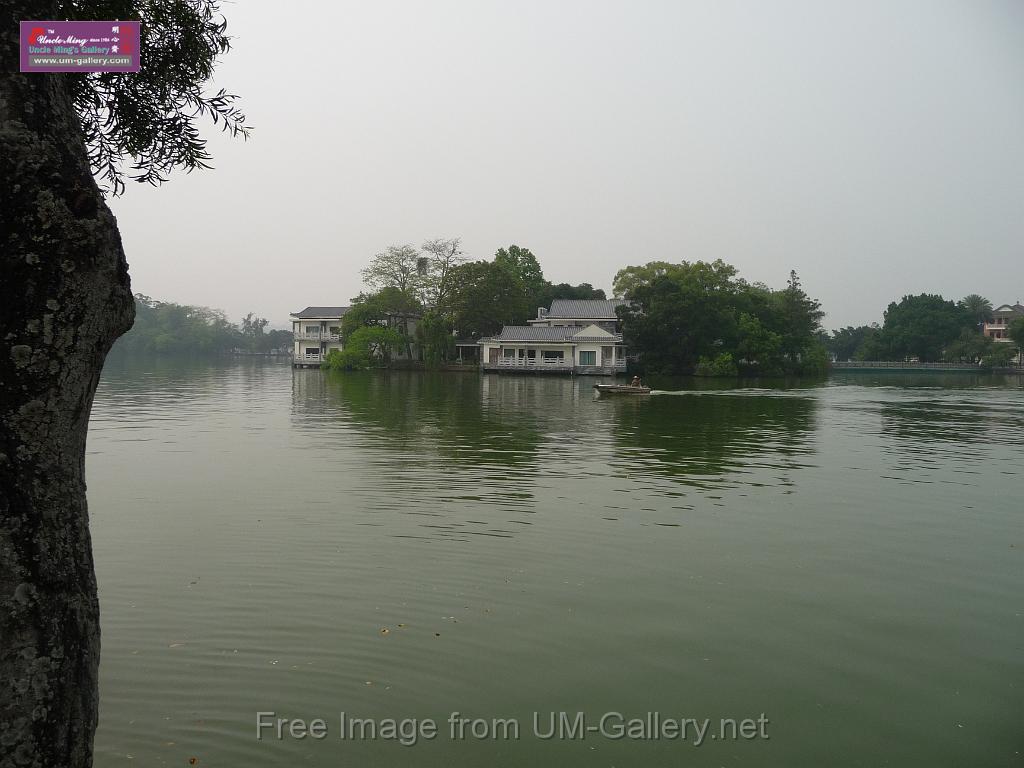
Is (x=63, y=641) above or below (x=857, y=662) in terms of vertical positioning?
above

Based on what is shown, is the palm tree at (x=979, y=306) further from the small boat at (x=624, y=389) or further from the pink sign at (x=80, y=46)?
the pink sign at (x=80, y=46)

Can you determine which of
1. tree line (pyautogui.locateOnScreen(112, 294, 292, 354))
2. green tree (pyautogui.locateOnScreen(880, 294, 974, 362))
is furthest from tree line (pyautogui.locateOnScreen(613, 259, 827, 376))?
Result: tree line (pyautogui.locateOnScreen(112, 294, 292, 354))

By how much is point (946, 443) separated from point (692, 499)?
10.8 metres

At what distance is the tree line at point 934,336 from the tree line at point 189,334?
9185cm

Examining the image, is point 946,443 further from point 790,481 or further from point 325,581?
point 325,581

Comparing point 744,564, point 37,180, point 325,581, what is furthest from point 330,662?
point 744,564

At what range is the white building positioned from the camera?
243 feet

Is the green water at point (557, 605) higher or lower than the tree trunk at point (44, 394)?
lower

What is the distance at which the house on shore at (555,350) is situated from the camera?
56.9 metres

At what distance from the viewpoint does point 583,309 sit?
6506cm

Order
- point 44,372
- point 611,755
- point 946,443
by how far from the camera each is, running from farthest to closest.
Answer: point 946,443 → point 611,755 → point 44,372

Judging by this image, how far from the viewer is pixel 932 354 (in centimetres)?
8888

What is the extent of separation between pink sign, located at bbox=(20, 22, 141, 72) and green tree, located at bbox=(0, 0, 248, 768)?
54 millimetres

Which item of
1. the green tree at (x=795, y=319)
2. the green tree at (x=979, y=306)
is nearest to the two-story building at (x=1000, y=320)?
the green tree at (x=979, y=306)
